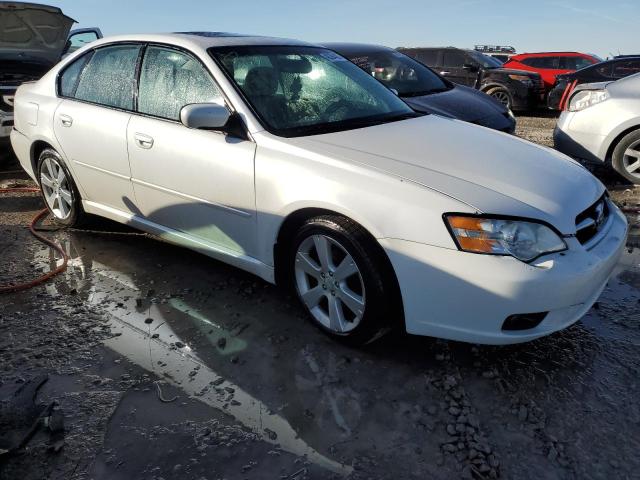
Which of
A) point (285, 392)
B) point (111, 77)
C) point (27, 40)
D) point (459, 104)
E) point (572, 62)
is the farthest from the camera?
point (572, 62)

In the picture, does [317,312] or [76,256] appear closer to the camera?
[317,312]

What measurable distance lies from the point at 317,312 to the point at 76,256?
219cm

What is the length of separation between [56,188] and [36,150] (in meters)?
0.38

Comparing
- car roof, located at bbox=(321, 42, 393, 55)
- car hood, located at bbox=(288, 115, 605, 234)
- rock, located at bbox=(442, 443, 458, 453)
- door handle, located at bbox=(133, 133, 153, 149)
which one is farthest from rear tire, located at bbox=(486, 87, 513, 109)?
rock, located at bbox=(442, 443, 458, 453)

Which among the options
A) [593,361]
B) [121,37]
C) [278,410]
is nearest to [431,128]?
[593,361]

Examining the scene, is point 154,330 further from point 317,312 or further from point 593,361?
point 593,361

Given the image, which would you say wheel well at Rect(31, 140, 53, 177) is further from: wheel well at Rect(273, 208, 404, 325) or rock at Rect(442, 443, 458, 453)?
rock at Rect(442, 443, 458, 453)

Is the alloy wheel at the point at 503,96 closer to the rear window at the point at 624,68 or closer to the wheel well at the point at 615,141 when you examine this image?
the rear window at the point at 624,68

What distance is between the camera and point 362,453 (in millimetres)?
2109

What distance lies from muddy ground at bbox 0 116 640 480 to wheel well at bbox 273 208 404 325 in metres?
0.29

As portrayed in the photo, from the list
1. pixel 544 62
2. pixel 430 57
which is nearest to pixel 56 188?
pixel 430 57

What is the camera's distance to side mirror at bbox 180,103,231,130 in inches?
112

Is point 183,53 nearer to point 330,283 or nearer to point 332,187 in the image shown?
point 332,187

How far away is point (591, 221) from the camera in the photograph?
8.77 ft
